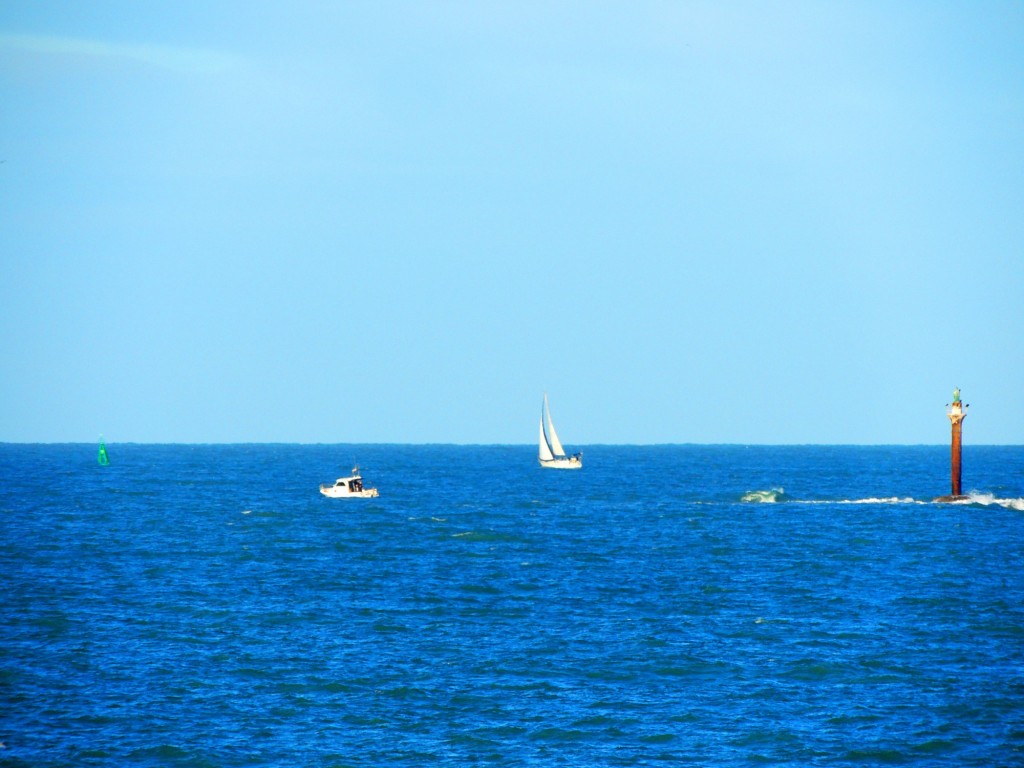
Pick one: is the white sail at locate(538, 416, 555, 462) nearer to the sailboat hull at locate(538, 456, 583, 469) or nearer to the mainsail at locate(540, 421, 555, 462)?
the mainsail at locate(540, 421, 555, 462)

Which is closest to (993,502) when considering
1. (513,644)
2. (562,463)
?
(513,644)

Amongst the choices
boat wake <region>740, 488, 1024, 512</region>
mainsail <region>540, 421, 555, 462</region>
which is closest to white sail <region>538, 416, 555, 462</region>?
mainsail <region>540, 421, 555, 462</region>

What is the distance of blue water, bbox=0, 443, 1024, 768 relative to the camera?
104ft

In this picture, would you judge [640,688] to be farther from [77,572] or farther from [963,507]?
[963,507]

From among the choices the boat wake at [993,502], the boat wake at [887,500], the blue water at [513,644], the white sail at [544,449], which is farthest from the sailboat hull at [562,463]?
the blue water at [513,644]

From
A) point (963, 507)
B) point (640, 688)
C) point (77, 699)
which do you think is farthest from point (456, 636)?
point (963, 507)

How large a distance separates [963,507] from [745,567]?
42.9 meters

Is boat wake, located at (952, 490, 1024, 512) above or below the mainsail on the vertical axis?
below

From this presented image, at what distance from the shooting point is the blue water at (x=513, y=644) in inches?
1244

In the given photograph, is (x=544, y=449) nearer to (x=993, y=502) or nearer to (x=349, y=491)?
(x=349, y=491)

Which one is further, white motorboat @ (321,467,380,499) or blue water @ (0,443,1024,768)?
white motorboat @ (321,467,380,499)

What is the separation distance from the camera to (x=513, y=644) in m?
42.8

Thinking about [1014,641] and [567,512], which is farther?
[567,512]

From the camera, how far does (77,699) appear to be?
3531 cm
